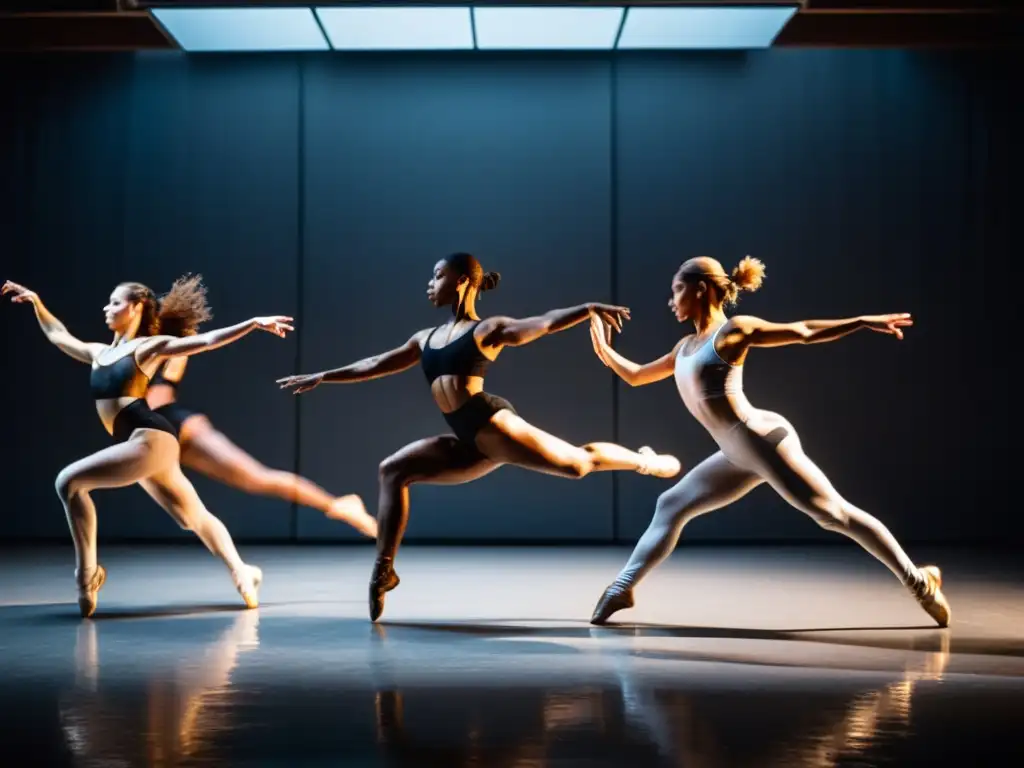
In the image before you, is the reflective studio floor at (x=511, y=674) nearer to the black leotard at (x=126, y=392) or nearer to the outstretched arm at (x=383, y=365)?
the black leotard at (x=126, y=392)

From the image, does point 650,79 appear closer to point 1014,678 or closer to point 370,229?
point 370,229

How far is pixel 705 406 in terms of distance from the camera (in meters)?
4.76

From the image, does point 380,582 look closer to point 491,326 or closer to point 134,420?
point 491,326

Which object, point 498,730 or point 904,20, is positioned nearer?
point 498,730

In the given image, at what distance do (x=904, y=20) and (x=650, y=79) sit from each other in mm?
1706

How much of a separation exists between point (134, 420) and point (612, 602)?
210 centimetres

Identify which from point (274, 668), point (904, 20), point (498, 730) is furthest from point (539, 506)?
point (498, 730)

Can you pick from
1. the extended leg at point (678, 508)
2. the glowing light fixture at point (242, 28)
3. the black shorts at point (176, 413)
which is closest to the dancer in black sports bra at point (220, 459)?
the black shorts at point (176, 413)

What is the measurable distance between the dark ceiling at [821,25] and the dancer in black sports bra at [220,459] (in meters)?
2.24

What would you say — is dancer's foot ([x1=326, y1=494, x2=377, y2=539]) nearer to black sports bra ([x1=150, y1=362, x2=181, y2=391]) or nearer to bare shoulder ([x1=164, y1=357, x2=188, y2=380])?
bare shoulder ([x1=164, y1=357, x2=188, y2=380])

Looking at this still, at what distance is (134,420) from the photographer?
5367 mm

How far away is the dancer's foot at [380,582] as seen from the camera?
4965 mm

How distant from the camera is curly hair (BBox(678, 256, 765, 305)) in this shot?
484cm

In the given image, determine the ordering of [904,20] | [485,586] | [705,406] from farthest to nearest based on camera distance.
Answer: [904,20] < [485,586] < [705,406]
